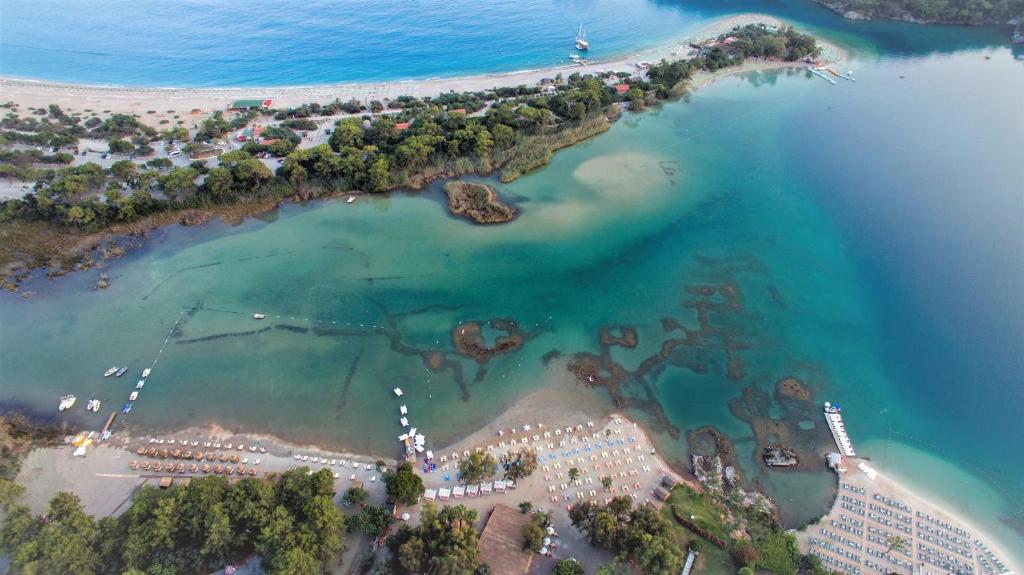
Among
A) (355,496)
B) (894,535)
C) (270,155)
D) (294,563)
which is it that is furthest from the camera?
Result: (270,155)

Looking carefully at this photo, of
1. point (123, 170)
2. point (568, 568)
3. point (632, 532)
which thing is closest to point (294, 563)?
point (568, 568)

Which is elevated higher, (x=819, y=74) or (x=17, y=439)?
(x=819, y=74)

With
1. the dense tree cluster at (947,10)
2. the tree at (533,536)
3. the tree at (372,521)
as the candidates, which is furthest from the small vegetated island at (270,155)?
the dense tree cluster at (947,10)

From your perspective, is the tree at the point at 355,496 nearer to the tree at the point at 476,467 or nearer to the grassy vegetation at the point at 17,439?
the tree at the point at 476,467

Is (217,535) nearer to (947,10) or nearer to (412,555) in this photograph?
(412,555)

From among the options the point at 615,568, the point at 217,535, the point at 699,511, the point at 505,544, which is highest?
the point at 217,535

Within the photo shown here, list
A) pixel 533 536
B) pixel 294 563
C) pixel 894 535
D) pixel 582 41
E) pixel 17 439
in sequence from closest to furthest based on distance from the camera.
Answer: pixel 294 563, pixel 533 536, pixel 894 535, pixel 17 439, pixel 582 41

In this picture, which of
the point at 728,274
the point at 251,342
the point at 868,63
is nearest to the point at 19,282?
the point at 251,342
